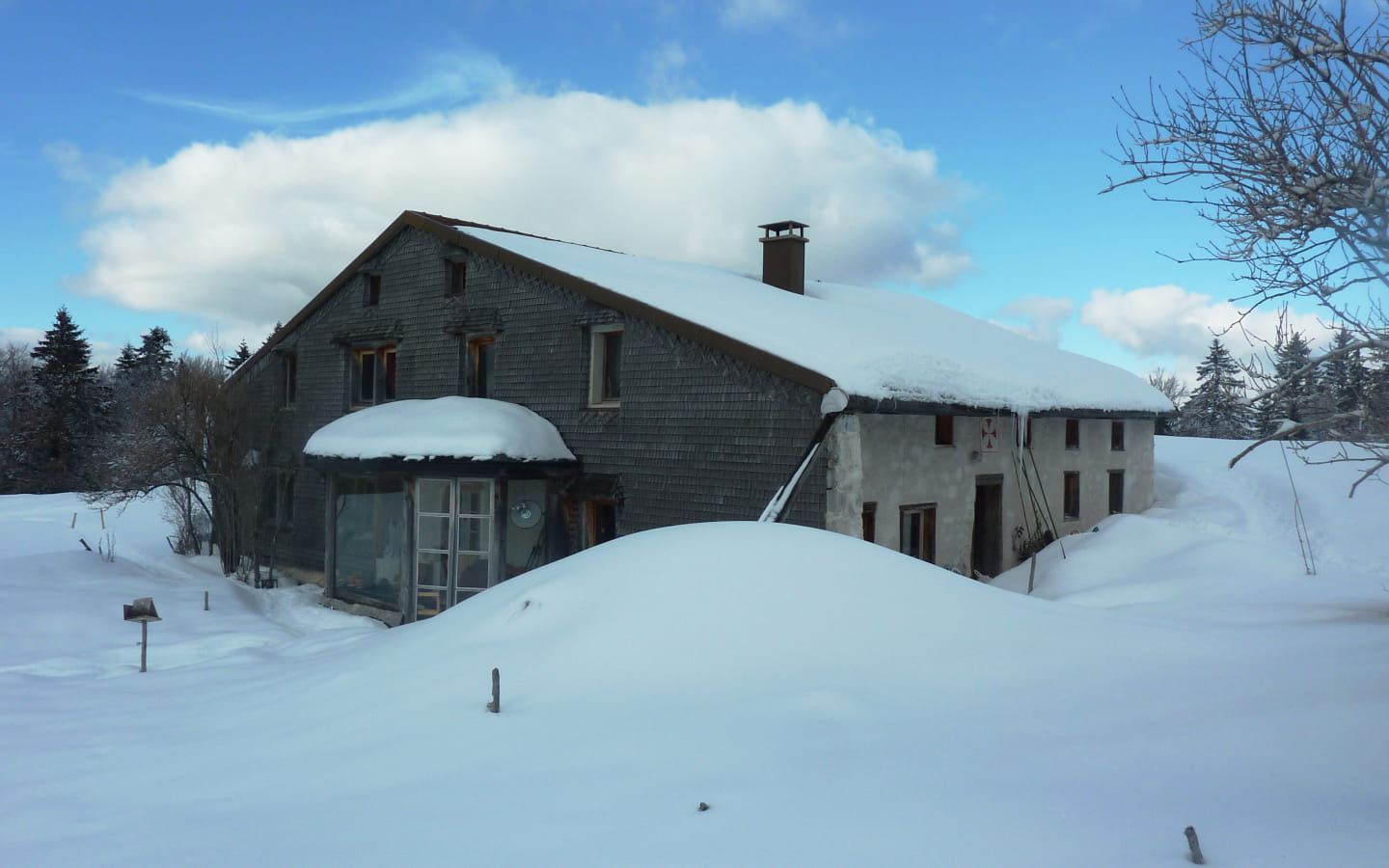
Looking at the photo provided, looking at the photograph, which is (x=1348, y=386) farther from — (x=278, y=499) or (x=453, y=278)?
(x=278, y=499)

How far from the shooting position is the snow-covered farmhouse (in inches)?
496

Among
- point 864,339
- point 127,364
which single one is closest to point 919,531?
point 864,339

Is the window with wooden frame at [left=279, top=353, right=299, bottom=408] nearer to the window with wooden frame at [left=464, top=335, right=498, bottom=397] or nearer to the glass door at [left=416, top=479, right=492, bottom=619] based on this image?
the window with wooden frame at [left=464, top=335, right=498, bottom=397]

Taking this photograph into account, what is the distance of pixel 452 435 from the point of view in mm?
14656

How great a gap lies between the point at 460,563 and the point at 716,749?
1022cm

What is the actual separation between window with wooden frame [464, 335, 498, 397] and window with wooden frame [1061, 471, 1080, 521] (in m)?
11.7

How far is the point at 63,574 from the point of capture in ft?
54.5

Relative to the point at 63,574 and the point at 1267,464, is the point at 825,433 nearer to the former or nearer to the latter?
the point at 63,574

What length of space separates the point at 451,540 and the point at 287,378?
944 centimetres

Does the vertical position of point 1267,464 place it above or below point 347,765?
above

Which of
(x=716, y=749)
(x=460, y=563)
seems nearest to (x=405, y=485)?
(x=460, y=563)

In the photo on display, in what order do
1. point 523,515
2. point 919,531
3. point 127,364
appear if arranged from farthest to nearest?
point 127,364
point 523,515
point 919,531

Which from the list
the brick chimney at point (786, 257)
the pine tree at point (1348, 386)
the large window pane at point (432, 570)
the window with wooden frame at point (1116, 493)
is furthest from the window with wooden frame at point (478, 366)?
the window with wooden frame at point (1116, 493)

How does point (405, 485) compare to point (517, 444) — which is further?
point (405, 485)
